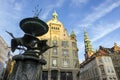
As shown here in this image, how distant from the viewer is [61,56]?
113ft

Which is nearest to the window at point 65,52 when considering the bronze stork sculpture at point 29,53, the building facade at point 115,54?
the building facade at point 115,54

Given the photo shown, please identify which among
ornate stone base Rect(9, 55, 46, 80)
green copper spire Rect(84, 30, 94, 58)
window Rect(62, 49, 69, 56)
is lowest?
ornate stone base Rect(9, 55, 46, 80)

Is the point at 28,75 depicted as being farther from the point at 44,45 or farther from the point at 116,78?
the point at 116,78

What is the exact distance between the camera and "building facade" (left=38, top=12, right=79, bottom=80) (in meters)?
31.8

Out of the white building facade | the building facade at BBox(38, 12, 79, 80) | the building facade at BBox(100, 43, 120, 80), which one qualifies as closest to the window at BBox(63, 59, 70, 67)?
the building facade at BBox(38, 12, 79, 80)

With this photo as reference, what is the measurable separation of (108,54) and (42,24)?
43.8 metres

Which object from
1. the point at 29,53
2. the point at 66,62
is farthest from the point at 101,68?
the point at 29,53

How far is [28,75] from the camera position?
832 centimetres

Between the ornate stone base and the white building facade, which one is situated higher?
the white building facade

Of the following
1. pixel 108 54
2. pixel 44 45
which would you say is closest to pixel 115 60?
pixel 108 54

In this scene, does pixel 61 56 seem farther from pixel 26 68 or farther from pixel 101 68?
pixel 26 68

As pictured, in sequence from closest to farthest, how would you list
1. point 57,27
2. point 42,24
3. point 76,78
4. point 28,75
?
1. point 28,75
2. point 42,24
3. point 76,78
4. point 57,27

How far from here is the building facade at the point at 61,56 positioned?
3181cm

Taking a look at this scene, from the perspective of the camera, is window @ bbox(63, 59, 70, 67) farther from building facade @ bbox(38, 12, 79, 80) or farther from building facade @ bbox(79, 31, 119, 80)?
building facade @ bbox(79, 31, 119, 80)
